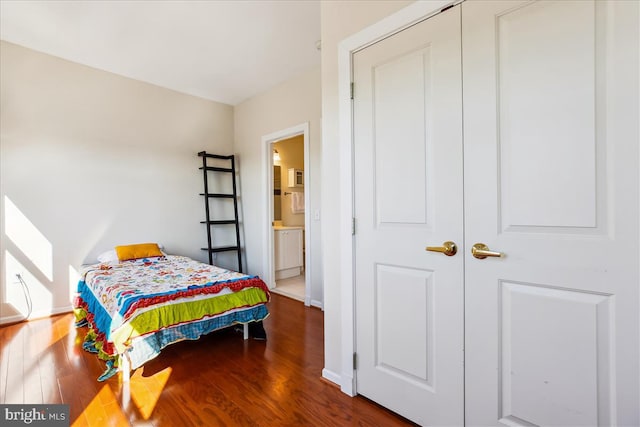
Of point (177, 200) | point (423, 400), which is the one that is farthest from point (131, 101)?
point (423, 400)

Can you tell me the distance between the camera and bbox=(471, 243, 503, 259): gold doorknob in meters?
1.29

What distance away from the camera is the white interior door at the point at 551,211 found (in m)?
1.03

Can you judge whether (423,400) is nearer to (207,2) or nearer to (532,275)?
(532,275)

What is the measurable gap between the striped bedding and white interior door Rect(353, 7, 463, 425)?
1163 millimetres

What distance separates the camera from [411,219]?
157 cm

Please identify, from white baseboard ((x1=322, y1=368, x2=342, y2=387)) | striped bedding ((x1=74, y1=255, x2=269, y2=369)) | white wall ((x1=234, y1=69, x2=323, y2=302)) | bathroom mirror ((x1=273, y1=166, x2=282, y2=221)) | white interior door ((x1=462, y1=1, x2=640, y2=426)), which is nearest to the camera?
white interior door ((x1=462, y1=1, x2=640, y2=426))

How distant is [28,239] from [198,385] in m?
2.63

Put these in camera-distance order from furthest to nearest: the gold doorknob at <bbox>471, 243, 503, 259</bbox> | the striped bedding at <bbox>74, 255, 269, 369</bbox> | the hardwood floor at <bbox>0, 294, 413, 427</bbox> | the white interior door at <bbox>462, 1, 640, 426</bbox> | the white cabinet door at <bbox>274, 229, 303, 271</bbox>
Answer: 1. the white cabinet door at <bbox>274, 229, 303, 271</bbox>
2. the striped bedding at <bbox>74, 255, 269, 369</bbox>
3. the hardwood floor at <bbox>0, 294, 413, 427</bbox>
4. the gold doorknob at <bbox>471, 243, 503, 259</bbox>
5. the white interior door at <bbox>462, 1, 640, 426</bbox>

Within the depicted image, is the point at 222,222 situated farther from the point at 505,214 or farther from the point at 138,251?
the point at 505,214

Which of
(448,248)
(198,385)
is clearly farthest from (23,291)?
(448,248)

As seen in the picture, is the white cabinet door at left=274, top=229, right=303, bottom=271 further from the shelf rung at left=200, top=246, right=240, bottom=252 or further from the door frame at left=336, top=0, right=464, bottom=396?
the door frame at left=336, top=0, right=464, bottom=396

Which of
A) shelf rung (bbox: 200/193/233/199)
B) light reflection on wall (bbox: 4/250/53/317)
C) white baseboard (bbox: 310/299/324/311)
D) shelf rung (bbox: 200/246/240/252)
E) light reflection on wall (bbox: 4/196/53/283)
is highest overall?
shelf rung (bbox: 200/193/233/199)

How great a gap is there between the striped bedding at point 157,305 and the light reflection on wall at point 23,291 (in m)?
0.46

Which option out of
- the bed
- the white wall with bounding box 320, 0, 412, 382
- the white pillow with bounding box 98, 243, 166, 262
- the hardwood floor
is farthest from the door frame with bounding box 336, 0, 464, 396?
the white pillow with bounding box 98, 243, 166, 262
